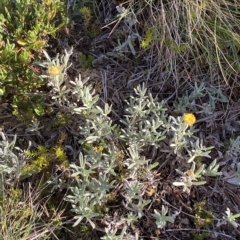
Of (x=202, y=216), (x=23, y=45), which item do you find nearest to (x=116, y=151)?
(x=202, y=216)

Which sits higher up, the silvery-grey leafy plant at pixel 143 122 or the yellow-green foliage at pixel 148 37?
the yellow-green foliage at pixel 148 37

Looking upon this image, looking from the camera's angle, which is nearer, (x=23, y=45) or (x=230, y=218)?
(x=230, y=218)

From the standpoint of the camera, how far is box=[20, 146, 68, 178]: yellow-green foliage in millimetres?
1705

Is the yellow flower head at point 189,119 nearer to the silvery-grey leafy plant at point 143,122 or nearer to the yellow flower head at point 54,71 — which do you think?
the silvery-grey leafy plant at point 143,122

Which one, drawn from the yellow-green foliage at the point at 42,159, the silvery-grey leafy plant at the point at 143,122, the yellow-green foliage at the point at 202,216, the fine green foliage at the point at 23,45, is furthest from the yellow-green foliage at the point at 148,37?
the yellow-green foliage at the point at 202,216

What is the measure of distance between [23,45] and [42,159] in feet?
1.46

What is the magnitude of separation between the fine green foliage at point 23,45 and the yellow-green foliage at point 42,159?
0.15 m

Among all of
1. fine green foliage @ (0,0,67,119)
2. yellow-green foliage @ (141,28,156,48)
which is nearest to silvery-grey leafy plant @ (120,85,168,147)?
yellow-green foliage @ (141,28,156,48)

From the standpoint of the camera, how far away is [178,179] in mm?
1758

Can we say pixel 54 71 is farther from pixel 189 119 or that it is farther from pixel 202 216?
pixel 202 216

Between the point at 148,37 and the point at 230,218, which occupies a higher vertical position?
the point at 148,37

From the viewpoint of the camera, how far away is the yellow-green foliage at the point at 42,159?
67.1 inches

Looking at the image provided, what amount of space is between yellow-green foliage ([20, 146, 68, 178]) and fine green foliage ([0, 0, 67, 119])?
15 centimetres

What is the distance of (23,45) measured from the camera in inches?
71.8
